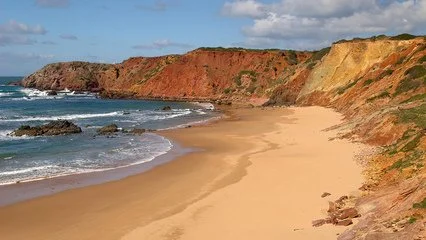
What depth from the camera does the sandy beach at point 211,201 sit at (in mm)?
14773

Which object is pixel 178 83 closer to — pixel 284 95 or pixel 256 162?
pixel 284 95

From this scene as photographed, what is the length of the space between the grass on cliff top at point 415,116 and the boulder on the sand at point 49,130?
28.8m

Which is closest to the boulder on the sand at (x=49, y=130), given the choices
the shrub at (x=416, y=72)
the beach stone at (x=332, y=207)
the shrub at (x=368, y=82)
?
the shrub at (x=416, y=72)

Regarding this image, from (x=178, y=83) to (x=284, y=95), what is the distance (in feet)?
113

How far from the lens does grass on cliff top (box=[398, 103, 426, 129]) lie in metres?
22.0

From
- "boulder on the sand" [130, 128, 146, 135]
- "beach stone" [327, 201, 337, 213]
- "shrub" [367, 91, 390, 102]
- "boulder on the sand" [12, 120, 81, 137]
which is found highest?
"shrub" [367, 91, 390, 102]

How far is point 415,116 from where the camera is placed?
23609mm

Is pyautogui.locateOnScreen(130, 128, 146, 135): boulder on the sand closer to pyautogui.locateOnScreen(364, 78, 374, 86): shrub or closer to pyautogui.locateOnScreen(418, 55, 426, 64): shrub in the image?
pyautogui.locateOnScreen(364, 78, 374, 86): shrub

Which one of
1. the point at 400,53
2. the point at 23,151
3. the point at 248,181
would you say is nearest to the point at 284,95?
the point at 400,53

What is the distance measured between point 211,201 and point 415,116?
475 inches

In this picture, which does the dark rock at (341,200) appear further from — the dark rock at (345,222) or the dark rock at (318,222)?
the dark rock at (345,222)

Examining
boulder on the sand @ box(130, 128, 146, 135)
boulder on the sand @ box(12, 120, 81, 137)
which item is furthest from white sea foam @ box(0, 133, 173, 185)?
boulder on the sand @ box(12, 120, 81, 137)

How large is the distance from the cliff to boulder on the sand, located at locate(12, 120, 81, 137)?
24.4 metres

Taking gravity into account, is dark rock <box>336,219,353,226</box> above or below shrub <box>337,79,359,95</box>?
below
